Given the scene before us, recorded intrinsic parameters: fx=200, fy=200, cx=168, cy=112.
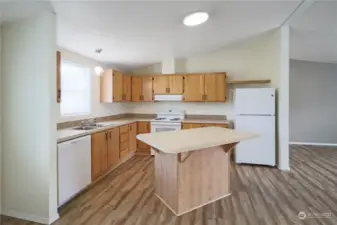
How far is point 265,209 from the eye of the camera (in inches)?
93.1

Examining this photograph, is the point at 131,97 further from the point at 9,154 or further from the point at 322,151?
the point at 322,151

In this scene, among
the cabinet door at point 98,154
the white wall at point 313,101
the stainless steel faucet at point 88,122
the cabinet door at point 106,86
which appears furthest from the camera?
the white wall at point 313,101

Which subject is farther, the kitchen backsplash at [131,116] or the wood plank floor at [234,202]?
the kitchen backsplash at [131,116]

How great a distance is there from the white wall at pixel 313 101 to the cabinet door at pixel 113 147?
499cm

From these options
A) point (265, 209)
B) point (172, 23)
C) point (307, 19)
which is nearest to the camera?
point (265, 209)

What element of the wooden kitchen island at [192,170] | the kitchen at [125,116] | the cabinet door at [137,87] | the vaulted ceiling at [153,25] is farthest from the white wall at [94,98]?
the wooden kitchen island at [192,170]

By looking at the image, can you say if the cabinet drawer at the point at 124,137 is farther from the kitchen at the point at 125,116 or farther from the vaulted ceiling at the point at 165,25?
the vaulted ceiling at the point at 165,25

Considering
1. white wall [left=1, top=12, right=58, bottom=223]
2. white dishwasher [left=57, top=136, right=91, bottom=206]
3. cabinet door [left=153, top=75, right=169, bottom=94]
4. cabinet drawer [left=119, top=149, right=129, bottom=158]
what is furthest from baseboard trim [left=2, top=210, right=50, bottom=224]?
cabinet door [left=153, top=75, right=169, bottom=94]

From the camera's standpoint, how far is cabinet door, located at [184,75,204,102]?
4.75m

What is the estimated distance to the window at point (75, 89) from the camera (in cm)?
355

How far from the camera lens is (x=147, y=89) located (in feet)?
16.7

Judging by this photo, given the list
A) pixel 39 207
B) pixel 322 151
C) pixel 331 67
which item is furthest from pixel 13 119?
pixel 331 67

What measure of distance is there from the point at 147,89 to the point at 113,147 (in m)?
1.93

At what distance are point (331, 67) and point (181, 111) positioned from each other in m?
4.42
